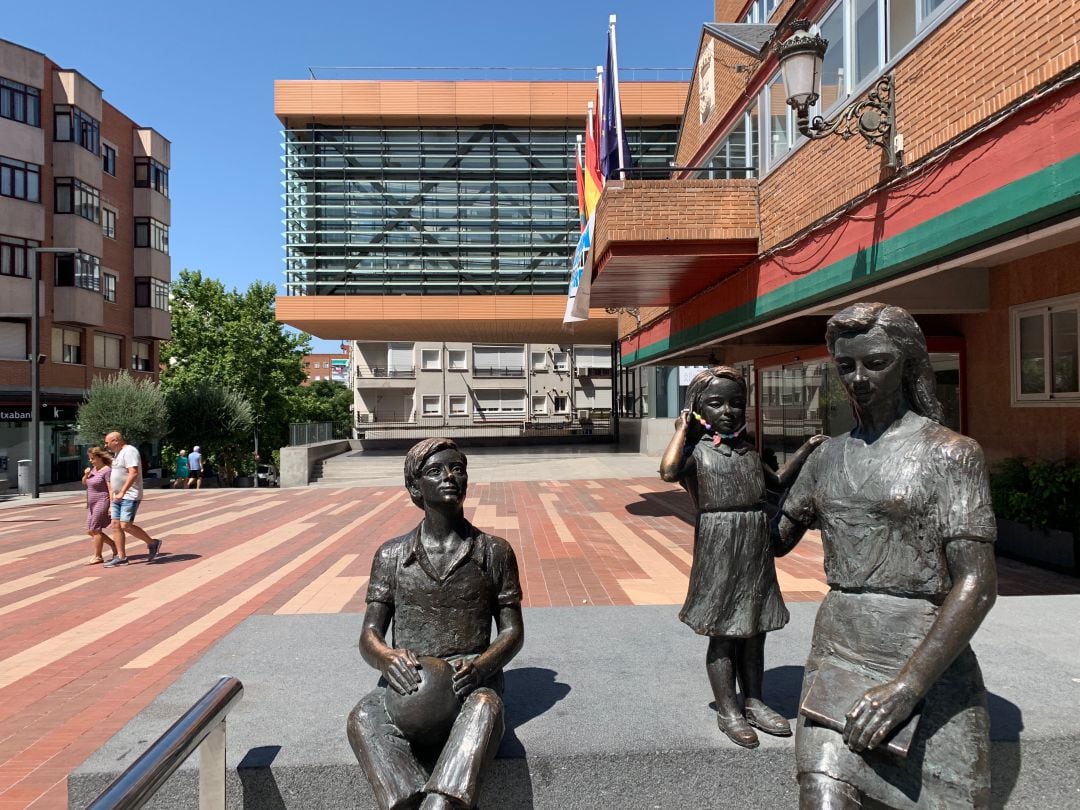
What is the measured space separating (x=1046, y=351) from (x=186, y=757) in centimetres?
899

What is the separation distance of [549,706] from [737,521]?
1.25 m

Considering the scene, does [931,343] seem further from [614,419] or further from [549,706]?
[614,419]

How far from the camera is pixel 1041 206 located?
14.3ft

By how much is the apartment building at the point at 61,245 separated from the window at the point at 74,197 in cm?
4

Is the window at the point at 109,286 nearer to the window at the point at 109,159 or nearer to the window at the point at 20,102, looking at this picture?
the window at the point at 109,159

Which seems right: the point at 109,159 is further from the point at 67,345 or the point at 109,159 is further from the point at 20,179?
the point at 67,345

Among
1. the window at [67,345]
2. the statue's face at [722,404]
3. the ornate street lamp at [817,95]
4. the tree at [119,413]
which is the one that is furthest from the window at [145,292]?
the statue's face at [722,404]

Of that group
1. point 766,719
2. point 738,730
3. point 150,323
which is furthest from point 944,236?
point 150,323

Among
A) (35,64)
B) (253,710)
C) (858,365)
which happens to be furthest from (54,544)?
(35,64)

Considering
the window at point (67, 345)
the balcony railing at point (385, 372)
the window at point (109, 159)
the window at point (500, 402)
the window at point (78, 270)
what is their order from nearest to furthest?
1. the window at point (67, 345)
2. the window at point (78, 270)
3. the window at point (109, 159)
4. the balcony railing at point (385, 372)
5. the window at point (500, 402)

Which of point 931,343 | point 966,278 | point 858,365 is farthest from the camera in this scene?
point 931,343

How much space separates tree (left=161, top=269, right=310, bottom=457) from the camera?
117 ft

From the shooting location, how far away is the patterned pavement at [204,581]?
4.42 meters

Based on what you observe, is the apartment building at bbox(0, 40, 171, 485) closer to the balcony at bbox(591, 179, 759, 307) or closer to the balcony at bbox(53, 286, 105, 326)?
the balcony at bbox(53, 286, 105, 326)
